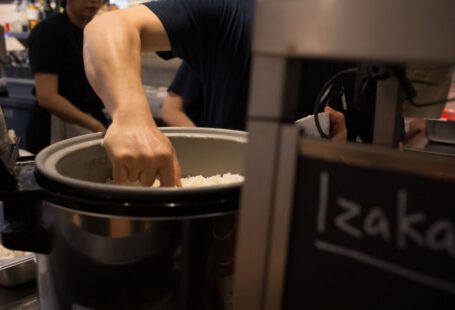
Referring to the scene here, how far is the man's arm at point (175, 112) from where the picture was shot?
1870 millimetres

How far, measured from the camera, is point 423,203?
1.04 feet

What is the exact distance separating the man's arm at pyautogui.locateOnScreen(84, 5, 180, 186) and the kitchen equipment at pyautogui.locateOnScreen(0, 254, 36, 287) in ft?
0.93

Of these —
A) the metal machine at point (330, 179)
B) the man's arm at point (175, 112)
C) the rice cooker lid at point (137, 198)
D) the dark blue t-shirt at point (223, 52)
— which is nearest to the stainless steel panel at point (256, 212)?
the metal machine at point (330, 179)

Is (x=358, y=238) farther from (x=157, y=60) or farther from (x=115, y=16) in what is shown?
(x=157, y=60)

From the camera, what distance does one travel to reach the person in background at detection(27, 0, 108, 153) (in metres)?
2.02

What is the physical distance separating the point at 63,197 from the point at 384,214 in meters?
0.39

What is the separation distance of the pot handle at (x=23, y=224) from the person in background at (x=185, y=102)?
129cm

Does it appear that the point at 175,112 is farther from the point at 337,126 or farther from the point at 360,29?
the point at 360,29

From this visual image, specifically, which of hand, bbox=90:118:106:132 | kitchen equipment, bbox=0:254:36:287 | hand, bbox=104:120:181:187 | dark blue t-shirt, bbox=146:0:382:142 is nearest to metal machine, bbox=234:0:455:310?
hand, bbox=104:120:181:187

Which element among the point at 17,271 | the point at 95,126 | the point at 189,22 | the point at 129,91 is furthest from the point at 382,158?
the point at 95,126

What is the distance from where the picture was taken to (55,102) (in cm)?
206

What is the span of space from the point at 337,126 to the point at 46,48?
1643 millimetres

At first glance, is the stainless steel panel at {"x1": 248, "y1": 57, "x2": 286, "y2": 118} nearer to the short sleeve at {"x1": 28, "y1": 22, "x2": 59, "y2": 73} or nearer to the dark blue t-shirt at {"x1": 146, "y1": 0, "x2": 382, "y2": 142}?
the dark blue t-shirt at {"x1": 146, "y1": 0, "x2": 382, "y2": 142}

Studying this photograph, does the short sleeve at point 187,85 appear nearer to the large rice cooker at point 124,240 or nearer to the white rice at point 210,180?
the white rice at point 210,180
